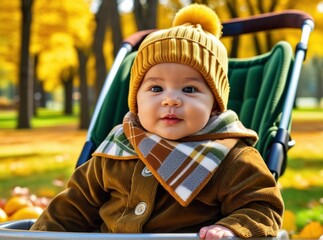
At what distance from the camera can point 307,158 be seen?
8.90 metres

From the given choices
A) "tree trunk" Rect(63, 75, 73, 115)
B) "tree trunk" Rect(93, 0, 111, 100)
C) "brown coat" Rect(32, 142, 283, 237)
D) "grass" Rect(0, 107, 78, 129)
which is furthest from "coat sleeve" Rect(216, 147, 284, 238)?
"tree trunk" Rect(63, 75, 73, 115)

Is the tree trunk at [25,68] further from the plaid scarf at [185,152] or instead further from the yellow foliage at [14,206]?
the plaid scarf at [185,152]

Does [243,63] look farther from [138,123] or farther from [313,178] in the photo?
[313,178]

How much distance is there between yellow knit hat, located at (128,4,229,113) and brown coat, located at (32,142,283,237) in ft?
0.73

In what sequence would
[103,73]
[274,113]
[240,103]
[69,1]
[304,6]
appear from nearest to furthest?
[274,113], [240,103], [103,73], [69,1], [304,6]

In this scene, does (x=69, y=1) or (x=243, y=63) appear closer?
(x=243, y=63)

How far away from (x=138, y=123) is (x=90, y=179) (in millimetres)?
248

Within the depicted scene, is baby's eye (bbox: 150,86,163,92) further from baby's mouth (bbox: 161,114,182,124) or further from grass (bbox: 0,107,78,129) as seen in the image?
grass (bbox: 0,107,78,129)

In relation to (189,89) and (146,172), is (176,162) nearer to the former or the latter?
(146,172)

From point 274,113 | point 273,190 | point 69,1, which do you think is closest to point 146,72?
point 273,190

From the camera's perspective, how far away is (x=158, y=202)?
200 centimetres

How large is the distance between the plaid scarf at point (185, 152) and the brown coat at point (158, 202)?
3 centimetres

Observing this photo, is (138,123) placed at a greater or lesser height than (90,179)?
greater

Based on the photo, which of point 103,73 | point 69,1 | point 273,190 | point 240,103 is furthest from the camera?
point 69,1
